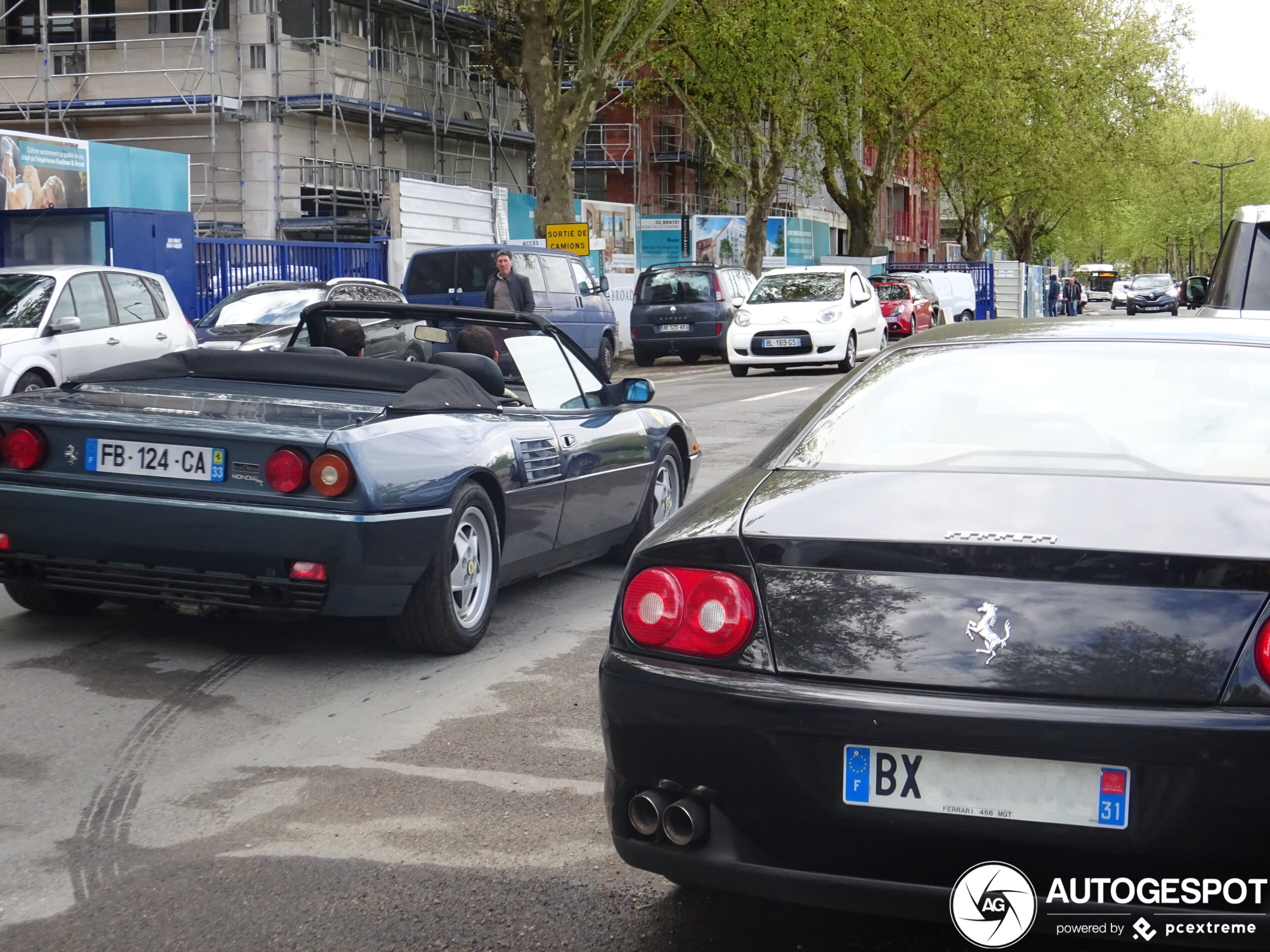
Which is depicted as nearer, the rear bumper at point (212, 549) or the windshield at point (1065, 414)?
the windshield at point (1065, 414)

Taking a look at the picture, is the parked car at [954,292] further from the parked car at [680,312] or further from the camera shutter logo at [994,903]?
the camera shutter logo at [994,903]

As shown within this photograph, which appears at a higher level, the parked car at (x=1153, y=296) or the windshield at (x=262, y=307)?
the parked car at (x=1153, y=296)

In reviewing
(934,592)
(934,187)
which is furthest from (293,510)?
(934,187)

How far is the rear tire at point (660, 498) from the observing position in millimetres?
7668

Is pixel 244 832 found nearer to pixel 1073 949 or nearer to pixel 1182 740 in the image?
pixel 1073 949

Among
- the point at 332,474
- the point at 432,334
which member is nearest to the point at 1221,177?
the point at 432,334

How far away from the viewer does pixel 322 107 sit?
36625mm

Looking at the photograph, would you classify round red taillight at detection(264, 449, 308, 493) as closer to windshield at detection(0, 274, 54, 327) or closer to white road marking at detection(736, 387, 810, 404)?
windshield at detection(0, 274, 54, 327)

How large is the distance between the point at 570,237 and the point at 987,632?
2736 cm

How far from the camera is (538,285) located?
22219mm

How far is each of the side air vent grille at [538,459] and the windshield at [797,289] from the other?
19656 mm

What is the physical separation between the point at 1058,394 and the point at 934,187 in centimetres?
8328

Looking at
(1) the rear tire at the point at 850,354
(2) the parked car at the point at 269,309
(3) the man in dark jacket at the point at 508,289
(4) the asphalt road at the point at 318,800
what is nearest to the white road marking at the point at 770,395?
(3) the man in dark jacket at the point at 508,289

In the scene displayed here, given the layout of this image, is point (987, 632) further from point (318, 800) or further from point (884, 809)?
point (318, 800)
